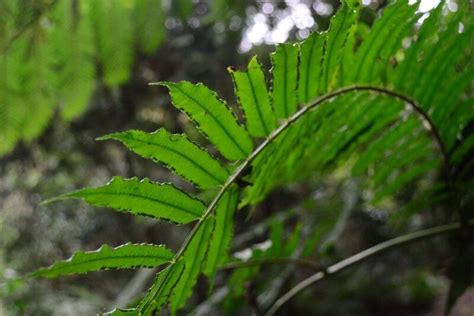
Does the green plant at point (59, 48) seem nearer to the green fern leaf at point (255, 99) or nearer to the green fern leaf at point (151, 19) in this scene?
the green fern leaf at point (151, 19)

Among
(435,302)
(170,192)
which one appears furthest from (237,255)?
(435,302)

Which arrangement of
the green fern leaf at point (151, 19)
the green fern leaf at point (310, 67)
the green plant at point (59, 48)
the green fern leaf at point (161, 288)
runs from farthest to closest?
the green fern leaf at point (151, 19) < the green plant at point (59, 48) < the green fern leaf at point (310, 67) < the green fern leaf at point (161, 288)

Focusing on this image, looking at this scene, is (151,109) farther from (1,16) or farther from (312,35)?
(312,35)

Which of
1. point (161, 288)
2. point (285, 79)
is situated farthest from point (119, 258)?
point (285, 79)

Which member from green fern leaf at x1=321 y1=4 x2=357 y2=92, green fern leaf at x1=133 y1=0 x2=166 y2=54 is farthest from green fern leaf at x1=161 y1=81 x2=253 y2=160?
green fern leaf at x1=133 y1=0 x2=166 y2=54

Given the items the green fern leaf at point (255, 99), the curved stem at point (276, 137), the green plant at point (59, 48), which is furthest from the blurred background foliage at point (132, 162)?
the green fern leaf at point (255, 99)

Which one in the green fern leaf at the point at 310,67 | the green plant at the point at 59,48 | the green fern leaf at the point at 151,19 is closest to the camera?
the green fern leaf at the point at 310,67
